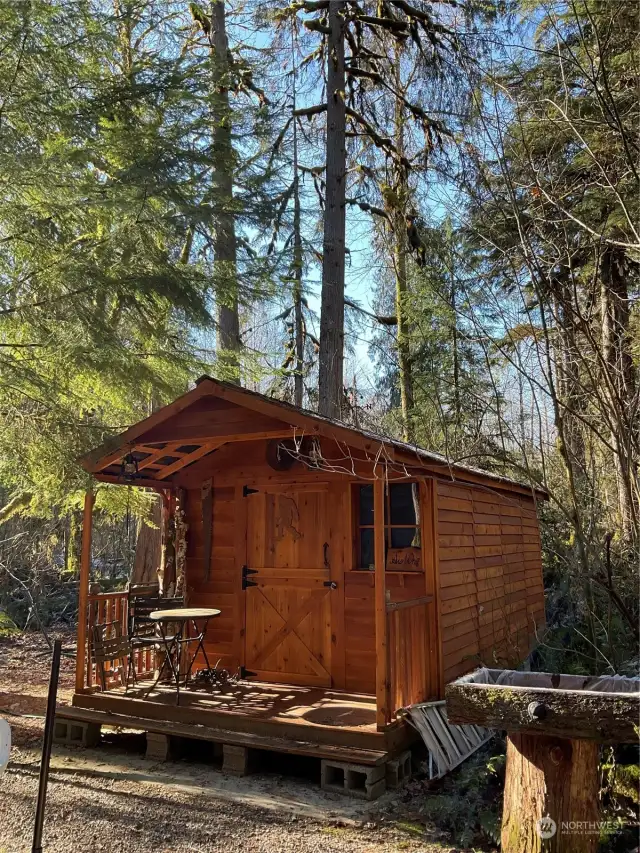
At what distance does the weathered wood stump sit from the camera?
309 centimetres

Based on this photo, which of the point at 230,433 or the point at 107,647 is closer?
the point at 230,433

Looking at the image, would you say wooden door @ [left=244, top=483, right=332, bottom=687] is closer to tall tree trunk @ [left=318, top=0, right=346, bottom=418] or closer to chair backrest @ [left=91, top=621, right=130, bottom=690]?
chair backrest @ [left=91, top=621, right=130, bottom=690]

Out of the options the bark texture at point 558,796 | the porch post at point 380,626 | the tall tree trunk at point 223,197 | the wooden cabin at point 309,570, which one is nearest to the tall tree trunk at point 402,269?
the tall tree trunk at point 223,197

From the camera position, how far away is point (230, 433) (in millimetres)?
6266

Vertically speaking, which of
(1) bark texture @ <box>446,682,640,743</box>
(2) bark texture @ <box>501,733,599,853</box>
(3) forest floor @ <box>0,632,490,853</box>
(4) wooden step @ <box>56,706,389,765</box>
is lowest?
(3) forest floor @ <box>0,632,490,853</box>

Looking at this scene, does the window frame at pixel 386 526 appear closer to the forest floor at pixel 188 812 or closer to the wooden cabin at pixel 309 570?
the wooden cabin at pixel 309 570

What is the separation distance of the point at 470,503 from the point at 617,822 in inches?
143

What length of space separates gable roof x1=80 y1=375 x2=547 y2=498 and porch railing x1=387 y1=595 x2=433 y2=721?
126 centimetres

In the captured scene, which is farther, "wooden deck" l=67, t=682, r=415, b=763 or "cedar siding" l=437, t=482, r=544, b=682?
"cedar siding" l=437, t=482, r=544, b=682

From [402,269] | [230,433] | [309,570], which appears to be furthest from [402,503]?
[402,269]

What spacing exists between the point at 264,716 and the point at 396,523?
222cm

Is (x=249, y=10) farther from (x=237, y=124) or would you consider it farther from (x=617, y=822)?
(x=617, y=822)

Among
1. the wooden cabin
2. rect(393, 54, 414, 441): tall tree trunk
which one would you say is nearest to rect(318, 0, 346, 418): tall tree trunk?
rect(393, 54, 414, 441): tall tree trunk

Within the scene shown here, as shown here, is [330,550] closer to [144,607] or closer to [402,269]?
[144,607]
